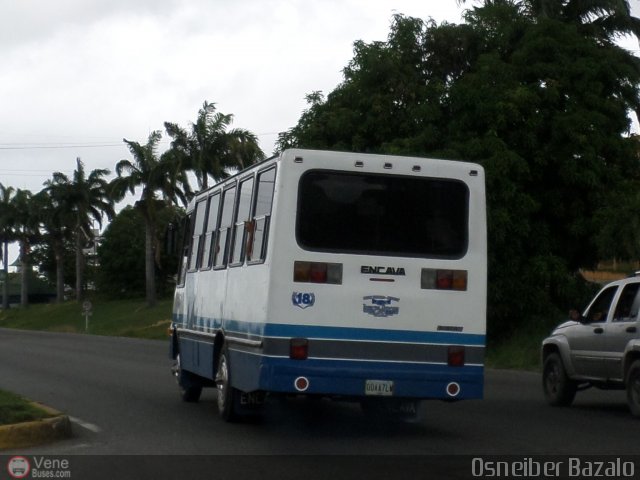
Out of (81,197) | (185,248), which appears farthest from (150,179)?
(185,248)

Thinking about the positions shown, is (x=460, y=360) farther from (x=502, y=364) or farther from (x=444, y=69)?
(x=444, y=69)

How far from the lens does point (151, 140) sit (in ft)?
231

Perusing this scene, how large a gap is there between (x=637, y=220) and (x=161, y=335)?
34.6 meters

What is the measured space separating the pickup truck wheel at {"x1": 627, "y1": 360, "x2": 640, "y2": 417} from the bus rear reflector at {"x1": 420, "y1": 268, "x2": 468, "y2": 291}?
3.48 m

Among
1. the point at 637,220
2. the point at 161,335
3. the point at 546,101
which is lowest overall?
the point at 161,335

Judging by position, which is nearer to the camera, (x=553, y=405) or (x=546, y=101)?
(x=553, y=405)

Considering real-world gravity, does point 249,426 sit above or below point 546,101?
below

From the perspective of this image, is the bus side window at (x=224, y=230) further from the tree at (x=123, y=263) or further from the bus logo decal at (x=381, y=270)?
the tree at (x=123, y=263)

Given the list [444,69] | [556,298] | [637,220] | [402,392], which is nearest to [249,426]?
[402,392]

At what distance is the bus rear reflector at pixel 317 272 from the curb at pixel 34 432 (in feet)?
9.53

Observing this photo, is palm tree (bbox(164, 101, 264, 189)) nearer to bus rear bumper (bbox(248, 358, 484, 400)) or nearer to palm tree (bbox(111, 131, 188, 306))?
palm tree (bbox(111, 131, 188, 306))

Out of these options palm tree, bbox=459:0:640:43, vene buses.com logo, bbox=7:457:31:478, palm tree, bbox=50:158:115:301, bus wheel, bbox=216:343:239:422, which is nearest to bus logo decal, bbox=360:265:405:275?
bus wheel, bbox=216:343:239:422

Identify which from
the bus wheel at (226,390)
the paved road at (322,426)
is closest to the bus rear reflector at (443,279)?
the paved road at (322,426)

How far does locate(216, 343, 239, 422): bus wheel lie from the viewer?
582 inches
